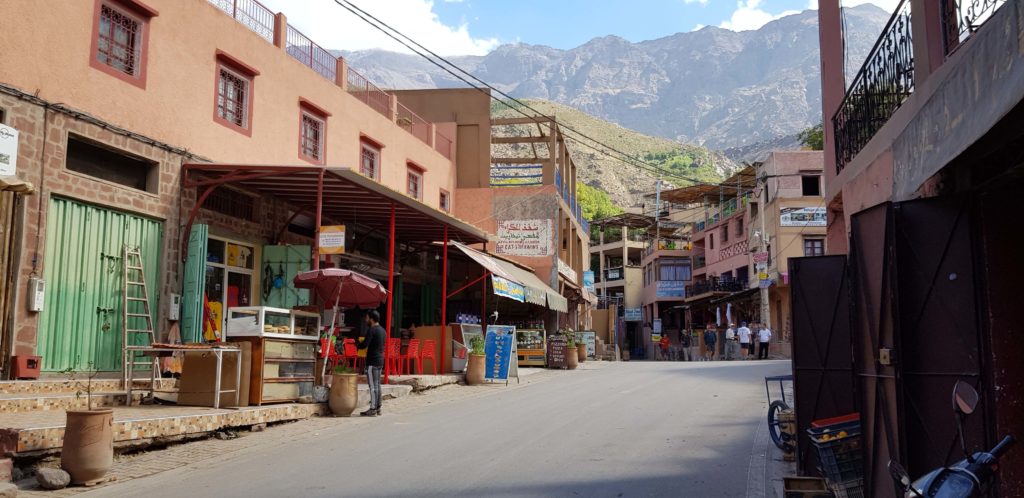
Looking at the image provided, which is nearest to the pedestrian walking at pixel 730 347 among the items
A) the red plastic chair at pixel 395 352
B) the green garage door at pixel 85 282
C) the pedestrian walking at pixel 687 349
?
the pedestrian walking at pixel 687 349

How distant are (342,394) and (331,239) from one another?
269 cm

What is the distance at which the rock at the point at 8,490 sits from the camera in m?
6.65

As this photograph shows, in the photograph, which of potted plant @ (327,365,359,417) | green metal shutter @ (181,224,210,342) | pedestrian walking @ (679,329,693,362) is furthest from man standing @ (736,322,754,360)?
green metal shutter @ (181,224,210,342)

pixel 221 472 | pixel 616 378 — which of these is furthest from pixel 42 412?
pixel 616 378

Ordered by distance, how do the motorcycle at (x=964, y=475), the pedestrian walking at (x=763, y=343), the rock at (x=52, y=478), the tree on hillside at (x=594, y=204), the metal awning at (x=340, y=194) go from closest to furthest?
1. the motorcycle at (x=964, y=475)
2. the rock at (x=52, y=478)
3. the metal awning at (x=340, y=194)
4. the pedestrian walking at (x=763, y=343)
5. the tree on hillside at (x=594, y=204)

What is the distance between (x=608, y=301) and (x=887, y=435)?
196 ft

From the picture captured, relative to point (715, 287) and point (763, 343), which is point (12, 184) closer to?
point (763, 343)

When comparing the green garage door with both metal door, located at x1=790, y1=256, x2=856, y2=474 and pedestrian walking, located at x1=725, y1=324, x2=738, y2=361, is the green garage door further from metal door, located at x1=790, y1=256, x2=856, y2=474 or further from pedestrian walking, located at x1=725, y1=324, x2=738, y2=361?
pedestrian walking, located at x1=725, y1=324, x2=738, y2=361

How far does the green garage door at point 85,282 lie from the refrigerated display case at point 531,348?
1446 cm

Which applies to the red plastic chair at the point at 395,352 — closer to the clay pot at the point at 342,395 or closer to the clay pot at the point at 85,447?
the clay pot at the point at 342,395

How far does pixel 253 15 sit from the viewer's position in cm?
1667

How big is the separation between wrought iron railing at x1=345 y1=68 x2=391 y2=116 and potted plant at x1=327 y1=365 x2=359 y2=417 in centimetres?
1018

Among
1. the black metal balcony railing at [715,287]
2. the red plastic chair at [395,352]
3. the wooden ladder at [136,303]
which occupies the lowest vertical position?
the red plastic chair at [395,352]

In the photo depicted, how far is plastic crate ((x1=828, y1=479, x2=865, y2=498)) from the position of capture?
20.7 ft
